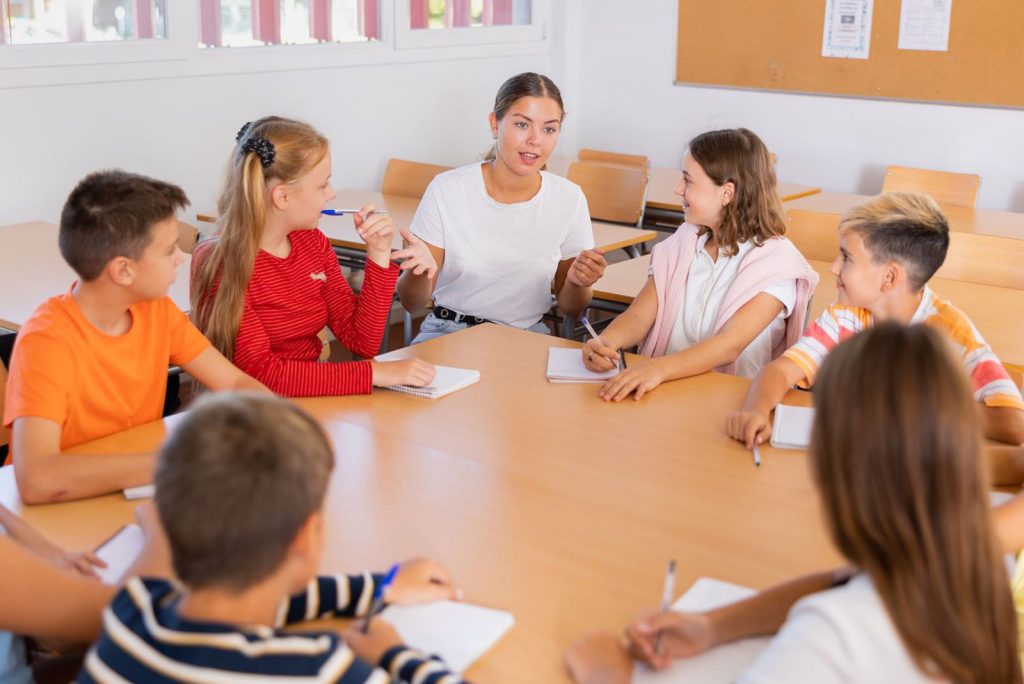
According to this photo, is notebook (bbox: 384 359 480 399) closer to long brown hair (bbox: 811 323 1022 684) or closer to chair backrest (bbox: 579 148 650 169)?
long brown hair (bbox: 811 323 1022 684)

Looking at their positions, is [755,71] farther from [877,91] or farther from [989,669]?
[989,669]

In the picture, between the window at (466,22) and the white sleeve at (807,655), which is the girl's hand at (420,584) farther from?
the window at (466,22)

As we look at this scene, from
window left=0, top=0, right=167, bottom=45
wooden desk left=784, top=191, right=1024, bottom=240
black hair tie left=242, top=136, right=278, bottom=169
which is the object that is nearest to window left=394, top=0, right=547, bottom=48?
window left=0, top=0, right=167, bottom=45

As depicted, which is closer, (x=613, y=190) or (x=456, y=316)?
(x=456, y=316)

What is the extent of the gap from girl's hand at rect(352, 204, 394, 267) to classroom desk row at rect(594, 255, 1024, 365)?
83 centimetres

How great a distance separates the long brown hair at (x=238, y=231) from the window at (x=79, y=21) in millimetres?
1807

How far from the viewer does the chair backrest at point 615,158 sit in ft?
17.6

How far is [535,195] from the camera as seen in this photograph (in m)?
2.91

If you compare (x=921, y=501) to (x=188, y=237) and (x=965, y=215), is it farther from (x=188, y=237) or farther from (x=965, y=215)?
(x=965, y=215)

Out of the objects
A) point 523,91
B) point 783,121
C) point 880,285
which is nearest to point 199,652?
point 880,285

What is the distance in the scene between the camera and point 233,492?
1.00 metres

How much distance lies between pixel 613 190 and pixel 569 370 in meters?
2.27

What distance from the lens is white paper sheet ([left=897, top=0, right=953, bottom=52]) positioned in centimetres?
491

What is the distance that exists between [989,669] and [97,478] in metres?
1.22
